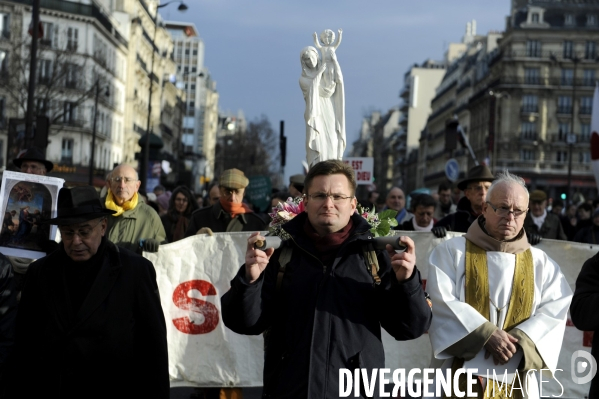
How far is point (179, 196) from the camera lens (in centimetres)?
1194

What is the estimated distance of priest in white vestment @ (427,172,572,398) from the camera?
5.62m

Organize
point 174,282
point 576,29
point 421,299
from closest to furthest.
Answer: point 421,299 < point 174,282 < point 576,29

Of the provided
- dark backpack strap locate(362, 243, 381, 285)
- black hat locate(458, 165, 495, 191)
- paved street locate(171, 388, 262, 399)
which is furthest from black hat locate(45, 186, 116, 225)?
paved street locate(171, 388, 262, 399)

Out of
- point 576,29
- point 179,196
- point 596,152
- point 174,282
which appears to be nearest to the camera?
point 174,282

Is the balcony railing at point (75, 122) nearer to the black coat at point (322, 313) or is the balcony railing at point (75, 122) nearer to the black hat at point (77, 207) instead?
the black hat at point (77, 207)

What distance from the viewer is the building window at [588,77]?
9106cm

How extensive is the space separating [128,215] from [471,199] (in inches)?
110

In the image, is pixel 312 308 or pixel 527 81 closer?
pixel 312 308

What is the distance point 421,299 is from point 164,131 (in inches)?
3994

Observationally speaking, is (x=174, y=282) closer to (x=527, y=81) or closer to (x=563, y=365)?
(x=563, y=365)

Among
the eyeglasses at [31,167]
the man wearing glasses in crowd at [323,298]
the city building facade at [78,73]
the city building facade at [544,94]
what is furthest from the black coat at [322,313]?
the city building facade at [544,94]

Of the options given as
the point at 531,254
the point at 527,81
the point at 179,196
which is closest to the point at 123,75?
the point at 527,81

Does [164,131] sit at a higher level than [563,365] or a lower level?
higher

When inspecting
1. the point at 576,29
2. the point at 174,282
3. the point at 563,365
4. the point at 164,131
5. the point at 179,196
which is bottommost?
the point at 563,365
